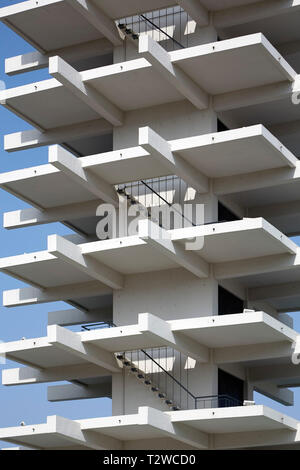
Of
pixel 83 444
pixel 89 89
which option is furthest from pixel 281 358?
pixel 89 89

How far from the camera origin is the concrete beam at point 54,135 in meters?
52.4

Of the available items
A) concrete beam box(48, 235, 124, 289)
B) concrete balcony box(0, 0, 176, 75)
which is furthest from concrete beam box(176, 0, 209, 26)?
concrete beam box(48, 235, 124, 289)

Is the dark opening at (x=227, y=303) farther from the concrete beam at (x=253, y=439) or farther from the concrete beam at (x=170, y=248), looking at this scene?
the concrete beam at (x=253, y=439)

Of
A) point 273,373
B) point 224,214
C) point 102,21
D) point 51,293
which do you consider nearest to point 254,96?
point 224,214

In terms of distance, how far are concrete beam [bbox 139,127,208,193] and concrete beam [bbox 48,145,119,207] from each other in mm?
2858

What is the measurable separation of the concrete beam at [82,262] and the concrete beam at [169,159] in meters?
4.23

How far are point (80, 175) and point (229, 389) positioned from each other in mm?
9081

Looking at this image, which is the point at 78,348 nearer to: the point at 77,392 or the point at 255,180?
the point at 255,180

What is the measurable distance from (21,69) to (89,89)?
19.7 feet

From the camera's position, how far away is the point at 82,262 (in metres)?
48.5

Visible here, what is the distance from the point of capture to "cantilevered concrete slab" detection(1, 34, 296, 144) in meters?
47.2
